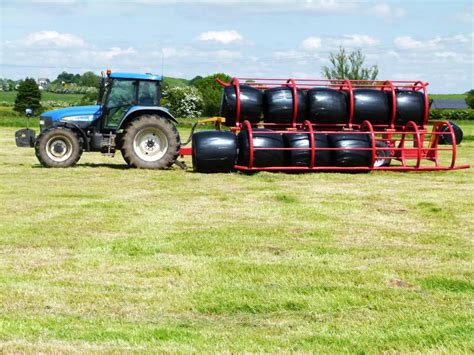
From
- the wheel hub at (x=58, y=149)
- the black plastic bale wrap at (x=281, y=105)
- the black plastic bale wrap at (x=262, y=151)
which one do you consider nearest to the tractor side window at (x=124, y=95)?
the wheel hub at (x=58, y=149)

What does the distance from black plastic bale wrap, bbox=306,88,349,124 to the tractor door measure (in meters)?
3.51

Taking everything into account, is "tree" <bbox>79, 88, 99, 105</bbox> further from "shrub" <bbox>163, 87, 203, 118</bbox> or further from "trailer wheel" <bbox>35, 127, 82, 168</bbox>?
"shrub" <bbox>163, 87, 203, 118</bbox>

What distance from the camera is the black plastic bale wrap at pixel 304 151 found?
14.7 m

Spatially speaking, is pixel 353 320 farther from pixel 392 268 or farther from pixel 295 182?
pixel 295 182

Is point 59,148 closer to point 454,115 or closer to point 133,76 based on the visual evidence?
point 133,76

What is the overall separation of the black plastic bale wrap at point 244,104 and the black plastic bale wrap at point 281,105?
0.17 m

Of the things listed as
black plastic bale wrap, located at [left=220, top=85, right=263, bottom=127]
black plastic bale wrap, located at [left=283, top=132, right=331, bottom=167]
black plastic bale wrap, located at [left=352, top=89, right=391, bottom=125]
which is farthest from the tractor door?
black plastic bale wrap, located at [left=352, top=89, right=391, bottom=125]

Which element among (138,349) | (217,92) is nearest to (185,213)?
(138,349)

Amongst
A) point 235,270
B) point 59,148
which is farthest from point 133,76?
point 235,270

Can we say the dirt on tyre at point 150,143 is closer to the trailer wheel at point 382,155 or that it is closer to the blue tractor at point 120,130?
the blue tractor at point 120,130

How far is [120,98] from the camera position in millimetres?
15648

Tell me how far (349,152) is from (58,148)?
570 cm

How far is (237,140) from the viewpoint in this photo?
14.9m

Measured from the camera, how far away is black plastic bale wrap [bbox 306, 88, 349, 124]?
15812 millimetres
